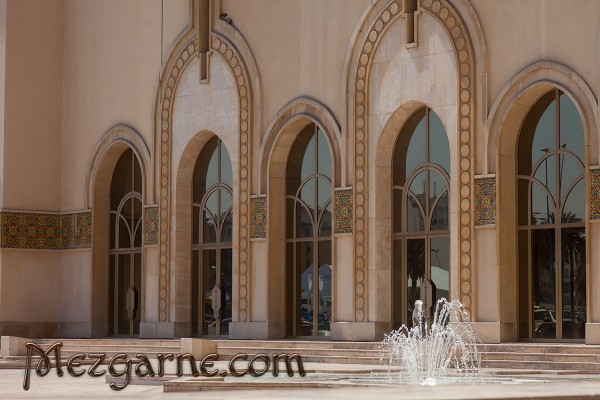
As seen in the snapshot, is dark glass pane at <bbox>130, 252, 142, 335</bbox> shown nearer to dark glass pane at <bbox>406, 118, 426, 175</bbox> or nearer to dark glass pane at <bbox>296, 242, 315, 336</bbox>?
dark glass pane at <bbox>296, 242, 315, 336</bbox>

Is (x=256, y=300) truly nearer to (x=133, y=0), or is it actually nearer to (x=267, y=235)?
(x=267, y=235)

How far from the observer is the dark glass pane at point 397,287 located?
22438 millimetres

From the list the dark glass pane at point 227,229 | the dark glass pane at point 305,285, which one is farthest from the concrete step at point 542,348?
the dark glass pane at point 227,229

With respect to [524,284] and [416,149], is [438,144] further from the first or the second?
[524,284]

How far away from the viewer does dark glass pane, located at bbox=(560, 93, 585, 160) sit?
19.9 m

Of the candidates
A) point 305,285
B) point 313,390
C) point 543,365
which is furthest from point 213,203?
point 313,390

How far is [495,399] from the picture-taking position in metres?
8.23

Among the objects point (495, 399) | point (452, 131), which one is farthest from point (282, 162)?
point (495, 399)

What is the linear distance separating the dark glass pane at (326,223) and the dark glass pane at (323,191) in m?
0.15

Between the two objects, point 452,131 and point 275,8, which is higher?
point 275,8

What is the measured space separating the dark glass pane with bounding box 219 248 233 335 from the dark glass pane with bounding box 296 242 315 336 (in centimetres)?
185

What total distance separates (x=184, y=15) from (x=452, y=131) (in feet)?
25.9

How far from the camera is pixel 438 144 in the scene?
22.0 metres

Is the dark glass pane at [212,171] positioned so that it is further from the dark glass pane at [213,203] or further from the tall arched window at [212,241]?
the dark glass pane at [213,203]
